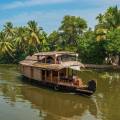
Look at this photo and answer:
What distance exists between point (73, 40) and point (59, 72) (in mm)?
42645

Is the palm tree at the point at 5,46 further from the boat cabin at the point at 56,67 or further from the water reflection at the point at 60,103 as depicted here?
the water reflection at the point at 60,103

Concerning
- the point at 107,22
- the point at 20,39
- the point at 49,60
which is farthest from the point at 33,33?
the point at 49,60

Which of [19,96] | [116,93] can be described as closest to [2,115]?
[19,96]

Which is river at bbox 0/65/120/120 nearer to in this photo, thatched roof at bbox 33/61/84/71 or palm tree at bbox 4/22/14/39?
thatched roof at bbox 33/61/84/71

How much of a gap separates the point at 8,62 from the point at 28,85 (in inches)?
1583

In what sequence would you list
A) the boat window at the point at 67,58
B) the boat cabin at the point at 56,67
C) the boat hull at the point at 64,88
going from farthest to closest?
the boat window at the point at 67,58, the boat cabin at the point at 56,67, the boat hull at the point at 64,88

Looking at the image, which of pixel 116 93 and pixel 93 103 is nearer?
pixel 93 103

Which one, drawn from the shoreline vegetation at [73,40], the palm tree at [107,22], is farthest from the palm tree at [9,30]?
the palm tree at [107,22]

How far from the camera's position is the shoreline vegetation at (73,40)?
180ft

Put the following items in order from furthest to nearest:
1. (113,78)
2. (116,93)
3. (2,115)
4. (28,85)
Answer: (113,78) → (28,85) → (116,93) → (2,115)

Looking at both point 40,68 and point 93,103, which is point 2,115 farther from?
point 40,68

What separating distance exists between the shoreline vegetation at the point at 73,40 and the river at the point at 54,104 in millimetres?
19511

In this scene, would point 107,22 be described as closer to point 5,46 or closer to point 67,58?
point 5,46

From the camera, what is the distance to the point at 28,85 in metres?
35.5
